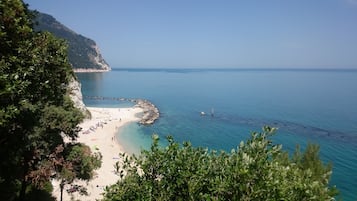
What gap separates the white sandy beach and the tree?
22.7 ft

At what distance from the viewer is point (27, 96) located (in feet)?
37.2

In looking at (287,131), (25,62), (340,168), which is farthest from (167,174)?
(287,131)

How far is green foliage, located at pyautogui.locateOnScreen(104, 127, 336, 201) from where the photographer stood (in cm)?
621

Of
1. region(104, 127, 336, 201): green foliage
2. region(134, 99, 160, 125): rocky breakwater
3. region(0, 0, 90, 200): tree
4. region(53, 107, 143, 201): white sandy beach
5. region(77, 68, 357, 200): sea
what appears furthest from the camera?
region(134, 99, 160, 125): rocky breakwater

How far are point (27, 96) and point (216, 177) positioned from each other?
8.37 m

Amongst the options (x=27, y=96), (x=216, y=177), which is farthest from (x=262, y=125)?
(x=216, y=177)

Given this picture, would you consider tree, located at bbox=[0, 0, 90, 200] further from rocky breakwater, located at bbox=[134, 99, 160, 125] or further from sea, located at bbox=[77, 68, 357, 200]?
rocky breakwater, located at bbox=[134, 99, 160, 125]

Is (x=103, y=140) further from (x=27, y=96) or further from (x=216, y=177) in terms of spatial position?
(x=216, y=177)

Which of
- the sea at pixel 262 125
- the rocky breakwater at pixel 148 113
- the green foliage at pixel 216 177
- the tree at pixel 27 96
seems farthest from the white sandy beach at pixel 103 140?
the green foliage at pixel 216 177

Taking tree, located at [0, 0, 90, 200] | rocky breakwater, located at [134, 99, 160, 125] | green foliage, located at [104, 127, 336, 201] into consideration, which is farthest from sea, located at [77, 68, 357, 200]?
green foliage, located at [104, 127, 336, 201]

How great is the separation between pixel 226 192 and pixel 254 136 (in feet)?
5.33

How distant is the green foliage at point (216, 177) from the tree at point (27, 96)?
4.57 m

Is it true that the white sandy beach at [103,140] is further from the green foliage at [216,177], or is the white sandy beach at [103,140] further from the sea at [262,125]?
the green foliage at [216,177]

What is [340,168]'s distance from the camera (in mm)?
46250
